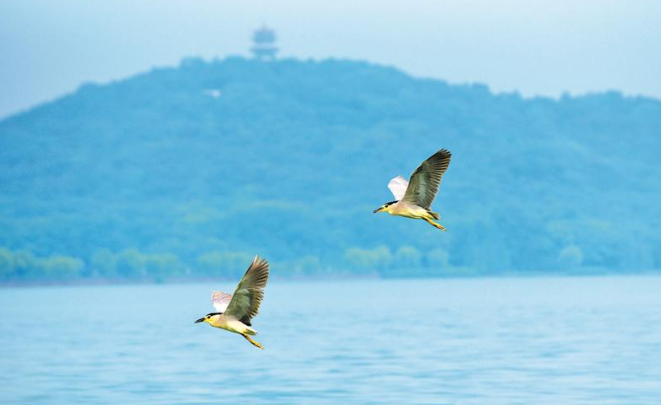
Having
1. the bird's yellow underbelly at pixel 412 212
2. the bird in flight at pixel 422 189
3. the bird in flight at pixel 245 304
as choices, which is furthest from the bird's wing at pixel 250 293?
the bird's yellow underbelly at pixel 412 212

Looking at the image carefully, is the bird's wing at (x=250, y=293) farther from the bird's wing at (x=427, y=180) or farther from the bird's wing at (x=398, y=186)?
the bird's wing at (x=398, y=186)

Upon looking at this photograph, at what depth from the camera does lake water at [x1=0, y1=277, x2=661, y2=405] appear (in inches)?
1361

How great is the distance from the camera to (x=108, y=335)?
6619 centimetres

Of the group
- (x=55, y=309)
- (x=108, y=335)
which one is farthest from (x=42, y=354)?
(x=55, y=309)

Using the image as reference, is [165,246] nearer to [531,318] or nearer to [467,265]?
[467,265]

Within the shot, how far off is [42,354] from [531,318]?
32065 millimetres

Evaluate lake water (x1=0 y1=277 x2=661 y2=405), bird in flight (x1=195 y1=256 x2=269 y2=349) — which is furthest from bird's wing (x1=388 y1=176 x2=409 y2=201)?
lake water (x1=0 y1=277 x2=661 y2=405)

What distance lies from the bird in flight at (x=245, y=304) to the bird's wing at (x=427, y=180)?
7.63 feet

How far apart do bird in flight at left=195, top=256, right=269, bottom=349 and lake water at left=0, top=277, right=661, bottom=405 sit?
51.1 feet

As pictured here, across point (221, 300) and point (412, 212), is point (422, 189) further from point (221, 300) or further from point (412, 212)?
point (221, 300)

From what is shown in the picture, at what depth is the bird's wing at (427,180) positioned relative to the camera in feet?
57.3

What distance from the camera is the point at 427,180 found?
17562mm

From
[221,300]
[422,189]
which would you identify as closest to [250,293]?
[221,300]

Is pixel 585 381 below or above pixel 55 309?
below
